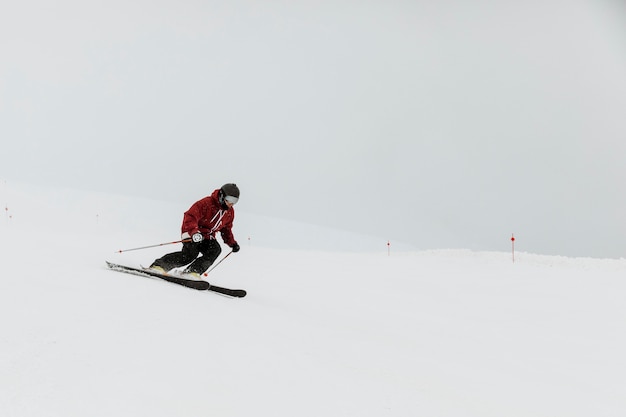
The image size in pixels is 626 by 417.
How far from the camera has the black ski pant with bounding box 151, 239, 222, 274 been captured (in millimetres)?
7312

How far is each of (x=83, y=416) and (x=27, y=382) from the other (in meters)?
0.46

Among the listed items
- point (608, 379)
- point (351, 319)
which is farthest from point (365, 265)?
point (608, 379)

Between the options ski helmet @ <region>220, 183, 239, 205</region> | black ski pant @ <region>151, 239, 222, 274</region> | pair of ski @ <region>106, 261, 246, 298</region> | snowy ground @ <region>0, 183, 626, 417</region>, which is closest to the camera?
snowy ground @ <region>0, 183, 626, 417</region>

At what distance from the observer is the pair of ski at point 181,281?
21.3 feet

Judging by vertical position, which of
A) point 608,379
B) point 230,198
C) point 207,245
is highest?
point 230,198

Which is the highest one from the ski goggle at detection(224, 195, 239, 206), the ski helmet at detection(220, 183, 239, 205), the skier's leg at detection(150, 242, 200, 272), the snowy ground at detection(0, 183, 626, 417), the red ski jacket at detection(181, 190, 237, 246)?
the ski helmet at detection(220, 183, 239, 205)

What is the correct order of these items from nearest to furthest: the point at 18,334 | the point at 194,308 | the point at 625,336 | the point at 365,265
→ the point at 18,334 < the point at 194,308 < the point at 625,336 < the point at 365,265

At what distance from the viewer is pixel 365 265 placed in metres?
15.1

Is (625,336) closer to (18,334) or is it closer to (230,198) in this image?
(230,198)

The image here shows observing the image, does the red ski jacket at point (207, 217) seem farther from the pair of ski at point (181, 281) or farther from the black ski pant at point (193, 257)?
the pair of ski at point (181, 281)

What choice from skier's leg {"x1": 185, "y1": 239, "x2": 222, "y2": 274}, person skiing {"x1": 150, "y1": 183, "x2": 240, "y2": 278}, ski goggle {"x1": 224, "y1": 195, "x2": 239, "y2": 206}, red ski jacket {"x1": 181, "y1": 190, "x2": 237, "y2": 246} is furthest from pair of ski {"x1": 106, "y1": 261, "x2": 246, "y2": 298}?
ski goggle {"x1": 224, "y1": 195, "x2": 239, "y2": 206}

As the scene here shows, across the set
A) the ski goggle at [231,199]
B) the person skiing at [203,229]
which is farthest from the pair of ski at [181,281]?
the ski goggle at [231,199]

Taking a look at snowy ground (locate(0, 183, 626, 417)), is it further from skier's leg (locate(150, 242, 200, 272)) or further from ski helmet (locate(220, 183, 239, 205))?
ski helmet (locate(220, 183, 239, 205))

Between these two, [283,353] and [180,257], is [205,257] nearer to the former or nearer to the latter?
[180,257]
